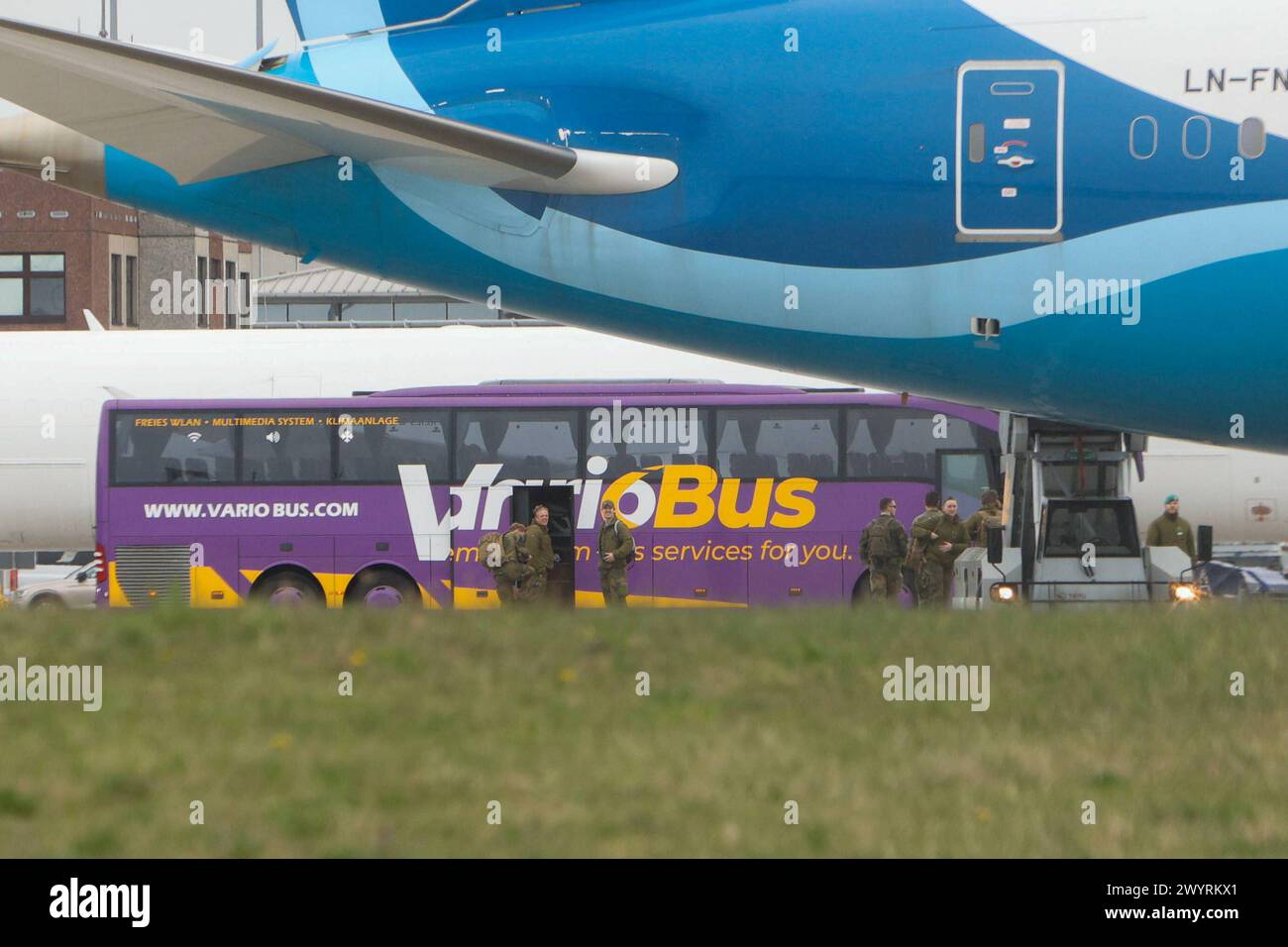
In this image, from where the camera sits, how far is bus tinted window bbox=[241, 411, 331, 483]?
24719mm

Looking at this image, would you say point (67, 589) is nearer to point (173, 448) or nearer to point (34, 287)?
point (173, 448)

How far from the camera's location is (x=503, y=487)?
24422mm

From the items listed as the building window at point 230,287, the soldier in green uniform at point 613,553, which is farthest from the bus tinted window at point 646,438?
the building window at point 230,287

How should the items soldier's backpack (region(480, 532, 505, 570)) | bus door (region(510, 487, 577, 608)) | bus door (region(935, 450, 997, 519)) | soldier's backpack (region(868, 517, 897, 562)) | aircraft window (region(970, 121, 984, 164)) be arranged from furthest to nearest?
bus door (region(510, 487, 577, 608))
bus door (region(935, 450, 997, 519))
soldier's backpack (region(480, 532, 505, 570))
soldier's backpack (region(868, 517, 897, 562))
aircraft window (region(970, 121, 984, 164))

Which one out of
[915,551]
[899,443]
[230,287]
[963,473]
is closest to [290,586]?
[899,443]

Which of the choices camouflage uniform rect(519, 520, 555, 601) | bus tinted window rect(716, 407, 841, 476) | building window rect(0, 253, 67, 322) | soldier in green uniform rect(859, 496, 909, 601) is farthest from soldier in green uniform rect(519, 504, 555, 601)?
building window rect(0, 253, 67, 322)

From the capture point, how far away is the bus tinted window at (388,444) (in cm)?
2462

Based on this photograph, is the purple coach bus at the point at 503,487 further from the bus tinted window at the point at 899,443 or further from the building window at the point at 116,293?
the building window at the point at 116,293

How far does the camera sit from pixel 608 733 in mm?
5668

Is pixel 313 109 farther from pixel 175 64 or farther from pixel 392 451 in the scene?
pixel 392 451

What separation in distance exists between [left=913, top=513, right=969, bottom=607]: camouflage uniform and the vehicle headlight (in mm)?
6784

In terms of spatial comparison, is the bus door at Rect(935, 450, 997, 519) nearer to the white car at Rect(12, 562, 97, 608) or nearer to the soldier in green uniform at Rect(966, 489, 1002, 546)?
the soldier in green uniform at Rect(966, 489, 1002, 546)

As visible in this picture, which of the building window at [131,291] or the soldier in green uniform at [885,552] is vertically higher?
the building window at [131,291]

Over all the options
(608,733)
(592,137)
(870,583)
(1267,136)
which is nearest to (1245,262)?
(1267,136)
